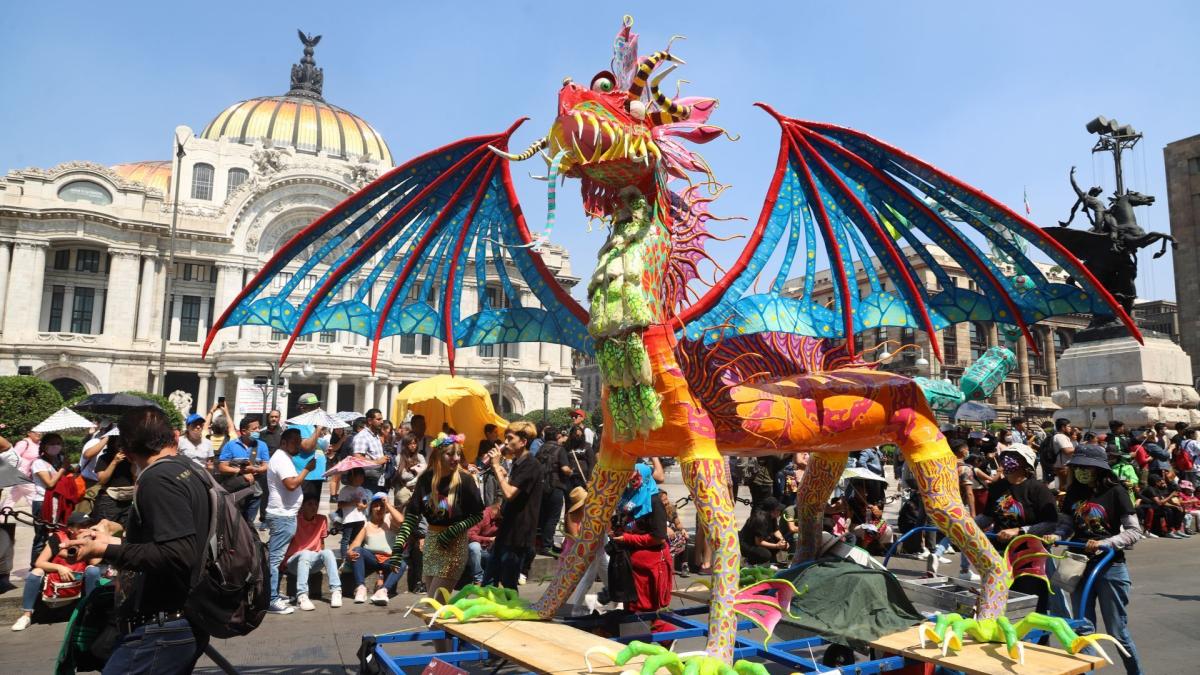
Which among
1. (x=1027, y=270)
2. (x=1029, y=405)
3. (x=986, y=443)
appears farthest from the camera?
(x=1029, y=405)

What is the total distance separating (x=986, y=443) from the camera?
1247 cm

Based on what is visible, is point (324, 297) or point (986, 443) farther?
point (986, 443)

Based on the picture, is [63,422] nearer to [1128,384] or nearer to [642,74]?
[642,74]

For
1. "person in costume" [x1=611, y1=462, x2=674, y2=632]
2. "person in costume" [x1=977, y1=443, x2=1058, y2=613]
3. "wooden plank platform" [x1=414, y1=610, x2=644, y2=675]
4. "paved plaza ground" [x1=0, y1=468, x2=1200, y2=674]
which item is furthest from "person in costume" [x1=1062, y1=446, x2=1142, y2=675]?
"wooden plank platform" [x1=414, y1=610, x2=644, y2=675]

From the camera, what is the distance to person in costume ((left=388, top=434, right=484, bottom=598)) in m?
5.87

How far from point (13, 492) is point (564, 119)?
7481 mm

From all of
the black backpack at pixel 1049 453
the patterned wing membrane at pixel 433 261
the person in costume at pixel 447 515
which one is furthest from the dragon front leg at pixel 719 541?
the black backpack at pixel 1049 453

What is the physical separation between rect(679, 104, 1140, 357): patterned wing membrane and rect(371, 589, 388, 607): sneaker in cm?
507

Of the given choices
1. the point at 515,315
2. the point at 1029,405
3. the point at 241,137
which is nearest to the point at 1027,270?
the point at 515,315

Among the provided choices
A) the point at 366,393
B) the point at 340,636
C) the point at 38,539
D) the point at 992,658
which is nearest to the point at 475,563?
the point at 340,636

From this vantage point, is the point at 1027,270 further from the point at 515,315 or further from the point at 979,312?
the point at 515,315

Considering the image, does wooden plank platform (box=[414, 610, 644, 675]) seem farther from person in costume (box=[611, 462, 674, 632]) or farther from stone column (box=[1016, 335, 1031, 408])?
stone column (box=[1016, 335, 1031, 408])

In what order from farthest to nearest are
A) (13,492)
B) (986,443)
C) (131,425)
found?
1. (986,443)
2. (13,492)
3. (131,425)

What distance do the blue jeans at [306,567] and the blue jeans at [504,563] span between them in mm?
1816
